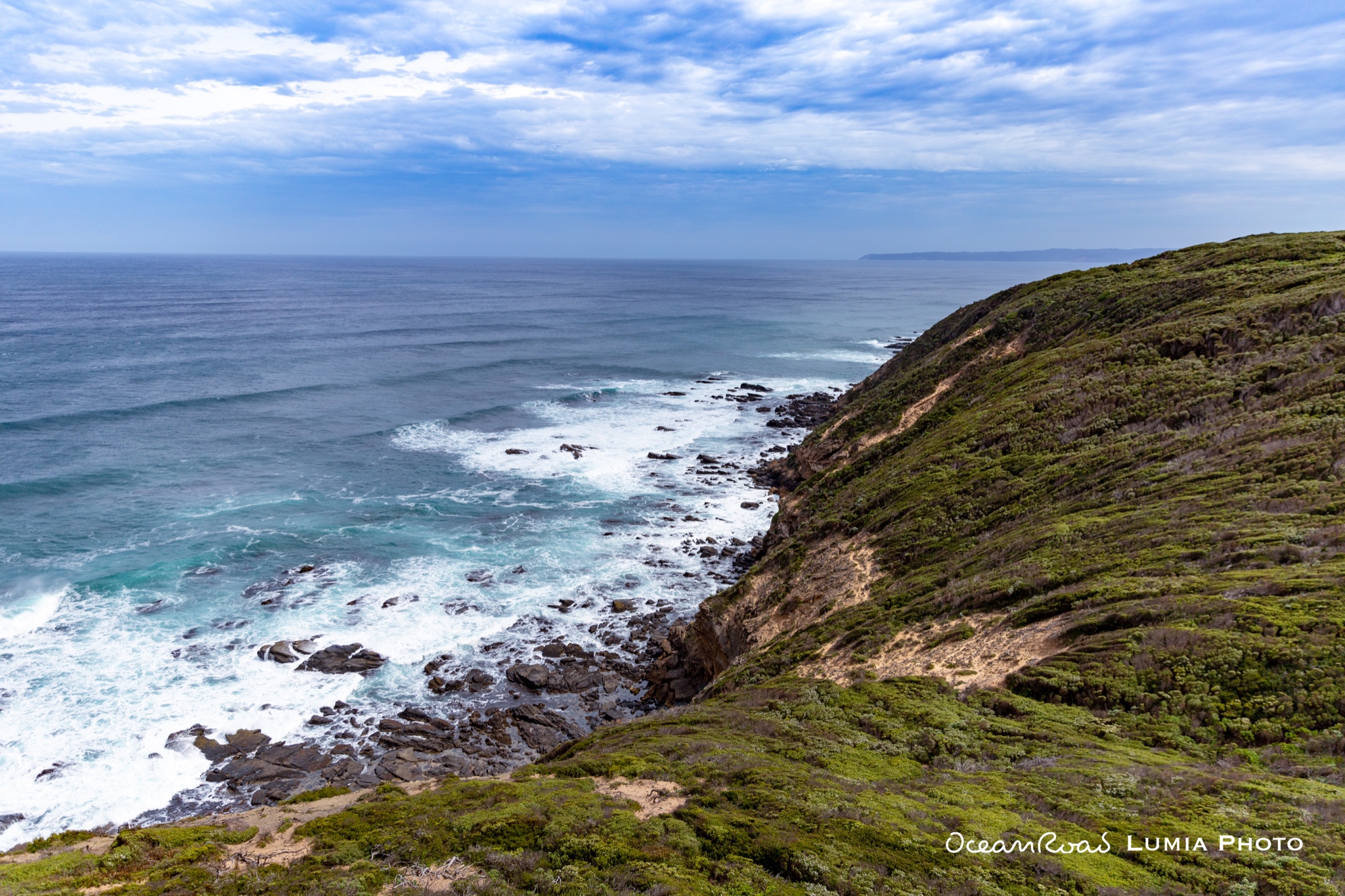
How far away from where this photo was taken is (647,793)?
38.8 feet

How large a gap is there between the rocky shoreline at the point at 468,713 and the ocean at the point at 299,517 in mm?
519

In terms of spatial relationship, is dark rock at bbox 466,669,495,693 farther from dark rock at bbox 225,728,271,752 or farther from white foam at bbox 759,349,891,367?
white foam at bbox 759,349,891,367

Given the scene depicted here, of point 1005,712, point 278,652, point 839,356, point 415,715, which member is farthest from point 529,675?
point 839,356

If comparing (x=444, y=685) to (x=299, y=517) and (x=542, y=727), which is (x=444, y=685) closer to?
(x=542, y=727)

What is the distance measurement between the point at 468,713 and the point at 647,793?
1488cm

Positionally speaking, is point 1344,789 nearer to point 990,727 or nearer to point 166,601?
point 990,727

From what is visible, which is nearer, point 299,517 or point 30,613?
point 30,613

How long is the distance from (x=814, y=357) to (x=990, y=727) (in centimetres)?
8334

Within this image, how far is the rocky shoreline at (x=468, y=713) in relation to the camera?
2141 cm

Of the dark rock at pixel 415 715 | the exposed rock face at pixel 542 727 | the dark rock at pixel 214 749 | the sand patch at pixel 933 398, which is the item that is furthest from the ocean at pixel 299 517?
the sand patch at pixel 933 398

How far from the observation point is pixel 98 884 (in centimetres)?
977

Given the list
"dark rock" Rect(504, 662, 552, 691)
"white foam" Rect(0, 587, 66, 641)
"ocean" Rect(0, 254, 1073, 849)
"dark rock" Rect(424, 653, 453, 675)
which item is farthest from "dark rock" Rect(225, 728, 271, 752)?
"white foam" Rect(0, 587, 66, 641)

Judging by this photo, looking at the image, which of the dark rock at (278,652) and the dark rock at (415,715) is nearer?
the dark rock at (415,715)

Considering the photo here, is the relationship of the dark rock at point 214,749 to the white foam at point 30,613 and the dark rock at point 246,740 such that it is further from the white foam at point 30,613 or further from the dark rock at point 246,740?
the white foam at point 30,613
